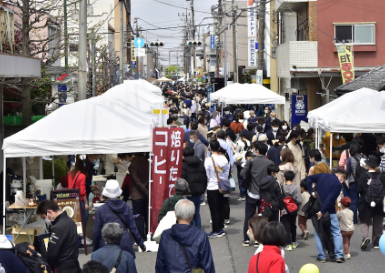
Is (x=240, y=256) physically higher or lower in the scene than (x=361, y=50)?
lower

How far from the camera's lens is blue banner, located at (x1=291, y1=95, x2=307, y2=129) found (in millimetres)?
23775

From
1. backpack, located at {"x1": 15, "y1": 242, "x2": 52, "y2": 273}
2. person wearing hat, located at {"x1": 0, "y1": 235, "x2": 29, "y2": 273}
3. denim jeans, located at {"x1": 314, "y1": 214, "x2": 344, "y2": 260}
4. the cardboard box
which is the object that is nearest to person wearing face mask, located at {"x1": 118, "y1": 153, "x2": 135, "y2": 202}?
the cardboard box

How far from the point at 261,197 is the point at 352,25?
19247 millimetres

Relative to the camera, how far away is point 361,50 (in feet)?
83.9

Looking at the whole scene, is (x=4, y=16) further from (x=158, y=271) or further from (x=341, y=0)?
(x=341, y=0)

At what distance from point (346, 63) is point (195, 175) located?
13.3 meters

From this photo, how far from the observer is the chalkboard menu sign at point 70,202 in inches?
356

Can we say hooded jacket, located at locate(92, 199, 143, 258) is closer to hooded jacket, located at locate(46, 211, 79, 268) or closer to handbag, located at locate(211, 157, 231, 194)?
hooded jacket, located at locate(46, 211, 79, 268)

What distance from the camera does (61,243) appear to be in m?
5.92

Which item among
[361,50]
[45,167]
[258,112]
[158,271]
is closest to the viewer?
[158,271]

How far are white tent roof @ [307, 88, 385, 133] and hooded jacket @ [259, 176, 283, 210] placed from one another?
11.8 feet

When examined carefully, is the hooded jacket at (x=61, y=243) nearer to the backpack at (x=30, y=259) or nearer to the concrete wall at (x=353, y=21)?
the backpack at (x=30, y=259)

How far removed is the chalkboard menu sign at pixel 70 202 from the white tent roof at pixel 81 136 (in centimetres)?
66

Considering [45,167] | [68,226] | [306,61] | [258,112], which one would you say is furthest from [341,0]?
[68,226]
